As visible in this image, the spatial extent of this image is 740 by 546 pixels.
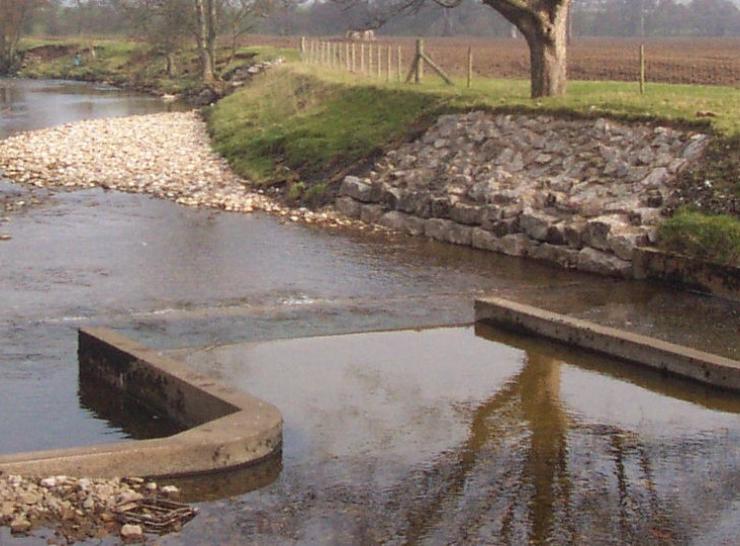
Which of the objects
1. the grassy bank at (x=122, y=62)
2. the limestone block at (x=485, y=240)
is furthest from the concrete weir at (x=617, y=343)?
the grassy bank at (x=122, y=62)

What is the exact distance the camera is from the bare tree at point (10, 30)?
91.3 meters

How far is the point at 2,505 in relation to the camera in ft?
27.9

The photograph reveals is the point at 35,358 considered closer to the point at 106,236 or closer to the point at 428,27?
the point at 106,236

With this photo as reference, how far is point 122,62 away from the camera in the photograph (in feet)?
278

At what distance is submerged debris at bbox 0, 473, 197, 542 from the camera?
8.34 meters

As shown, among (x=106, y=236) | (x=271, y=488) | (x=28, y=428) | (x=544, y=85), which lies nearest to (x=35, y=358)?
(x=28, y=428)

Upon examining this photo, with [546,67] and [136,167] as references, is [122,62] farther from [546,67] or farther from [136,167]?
[546,67]

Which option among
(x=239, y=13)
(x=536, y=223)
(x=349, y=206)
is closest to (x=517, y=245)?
(x=536, y=223)

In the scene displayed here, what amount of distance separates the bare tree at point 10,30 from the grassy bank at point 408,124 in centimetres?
5667

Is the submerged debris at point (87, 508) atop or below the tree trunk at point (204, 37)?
below

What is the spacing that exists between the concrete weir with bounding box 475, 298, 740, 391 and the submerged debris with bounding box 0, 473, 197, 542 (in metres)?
5.40

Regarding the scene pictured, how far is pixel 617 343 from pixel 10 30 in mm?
85706

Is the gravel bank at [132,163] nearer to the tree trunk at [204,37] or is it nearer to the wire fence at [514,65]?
the wire fence at [514,65]

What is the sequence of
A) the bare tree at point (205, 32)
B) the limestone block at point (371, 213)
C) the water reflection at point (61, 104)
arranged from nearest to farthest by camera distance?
the limestone block at point (371, 213) < the water reflection at point (61, 104) < the bare tree at point (205, 32)
